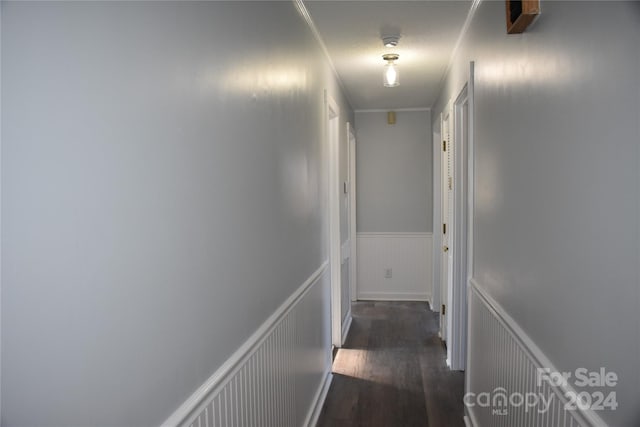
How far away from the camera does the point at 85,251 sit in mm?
809

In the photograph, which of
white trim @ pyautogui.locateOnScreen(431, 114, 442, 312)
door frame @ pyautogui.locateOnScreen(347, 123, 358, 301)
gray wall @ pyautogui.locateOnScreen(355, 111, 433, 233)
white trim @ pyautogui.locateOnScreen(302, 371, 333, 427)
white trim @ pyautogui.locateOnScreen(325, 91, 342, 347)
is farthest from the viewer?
gray wall @ pyautogui.locateOnScreen(355, 111, 433, 233)

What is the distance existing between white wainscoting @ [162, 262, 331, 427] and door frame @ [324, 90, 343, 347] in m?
0.74

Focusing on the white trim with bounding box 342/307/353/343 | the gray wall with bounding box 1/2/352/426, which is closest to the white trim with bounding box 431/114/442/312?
the white trim with bounding box 342/307/353/343

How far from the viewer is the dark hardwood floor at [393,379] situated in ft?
9.76

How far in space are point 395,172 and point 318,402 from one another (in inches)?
135

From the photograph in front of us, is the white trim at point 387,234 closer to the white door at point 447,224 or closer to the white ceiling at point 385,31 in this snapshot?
the white door at point 447,224

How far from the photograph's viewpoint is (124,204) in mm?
917

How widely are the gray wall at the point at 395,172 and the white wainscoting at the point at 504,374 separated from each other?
3.24 m

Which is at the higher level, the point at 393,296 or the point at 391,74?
the point at 391,74

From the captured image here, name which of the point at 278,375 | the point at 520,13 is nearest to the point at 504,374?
the point at 278,375

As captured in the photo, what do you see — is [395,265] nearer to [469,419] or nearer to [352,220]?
[352,220]

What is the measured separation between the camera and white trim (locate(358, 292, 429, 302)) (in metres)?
5.94

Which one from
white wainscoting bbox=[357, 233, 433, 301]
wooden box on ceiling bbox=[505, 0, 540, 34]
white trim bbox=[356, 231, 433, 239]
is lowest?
white wainscoting bbox=[357, 233, 433, 301]

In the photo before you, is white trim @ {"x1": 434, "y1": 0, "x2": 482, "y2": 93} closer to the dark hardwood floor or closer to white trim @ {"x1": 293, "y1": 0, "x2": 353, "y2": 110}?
white trim @ {"x1": 293, "y1": 0, "x2": 353, "y2": 110}
